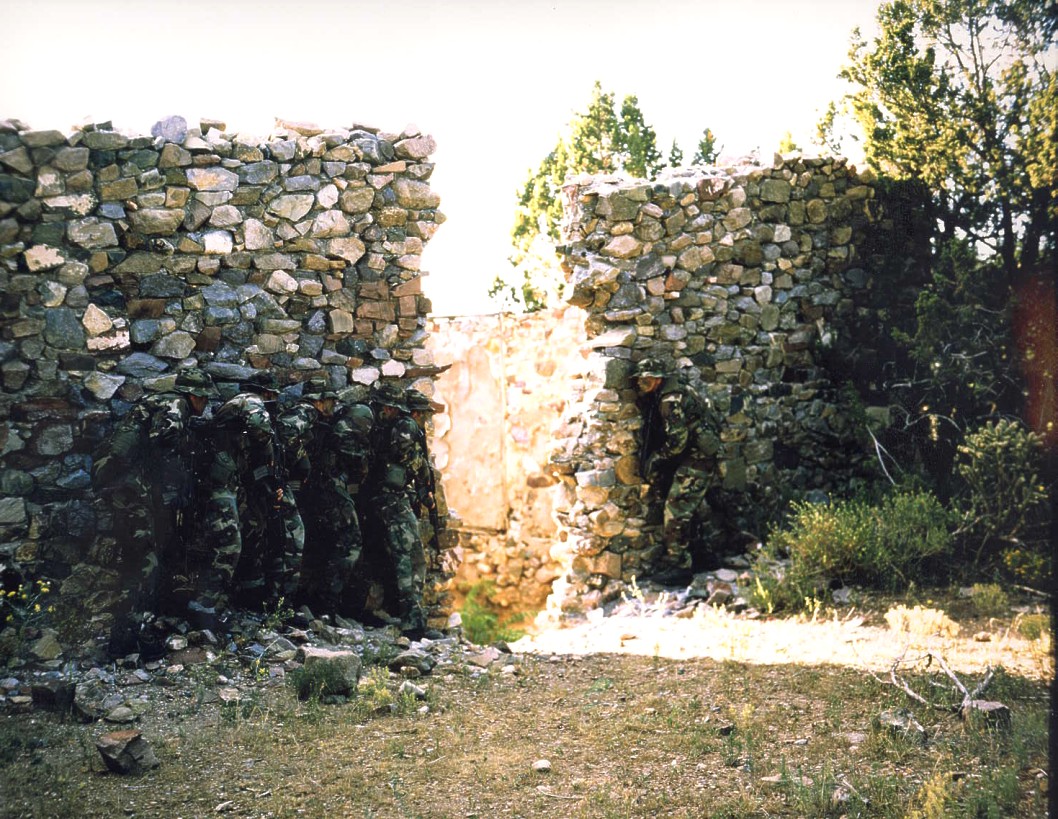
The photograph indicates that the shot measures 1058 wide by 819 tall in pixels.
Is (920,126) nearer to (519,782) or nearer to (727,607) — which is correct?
(727,607)

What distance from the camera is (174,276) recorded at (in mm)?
6730

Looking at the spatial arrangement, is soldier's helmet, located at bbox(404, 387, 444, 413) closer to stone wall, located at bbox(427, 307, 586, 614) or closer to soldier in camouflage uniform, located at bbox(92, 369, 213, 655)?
soldier in camouflage uniform, located at bbox(92, 369, 213, 655)

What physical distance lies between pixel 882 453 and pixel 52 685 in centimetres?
681

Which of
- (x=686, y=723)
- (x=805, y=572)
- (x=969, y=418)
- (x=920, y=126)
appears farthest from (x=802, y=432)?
(x=686, y=723)

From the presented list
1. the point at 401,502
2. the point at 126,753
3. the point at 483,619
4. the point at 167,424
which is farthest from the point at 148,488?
the point at 483,619

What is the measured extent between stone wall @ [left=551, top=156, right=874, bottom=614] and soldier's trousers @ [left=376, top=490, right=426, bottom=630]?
1708 millimetres

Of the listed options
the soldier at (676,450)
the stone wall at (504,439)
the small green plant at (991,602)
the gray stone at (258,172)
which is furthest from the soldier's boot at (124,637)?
the small green plant at (991,602)

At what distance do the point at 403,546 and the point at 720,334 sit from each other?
140 inches

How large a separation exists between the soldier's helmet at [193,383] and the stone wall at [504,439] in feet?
14.1

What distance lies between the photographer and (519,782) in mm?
4082

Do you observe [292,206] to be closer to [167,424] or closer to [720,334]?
[167,424]

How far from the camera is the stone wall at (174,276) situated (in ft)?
20.6

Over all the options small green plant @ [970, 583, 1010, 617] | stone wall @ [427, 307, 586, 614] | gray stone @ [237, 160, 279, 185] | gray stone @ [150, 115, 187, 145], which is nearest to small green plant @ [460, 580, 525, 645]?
stone wall @ [427, 307, 586, 614]

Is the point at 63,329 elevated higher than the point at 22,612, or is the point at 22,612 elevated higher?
the point at 63,329
